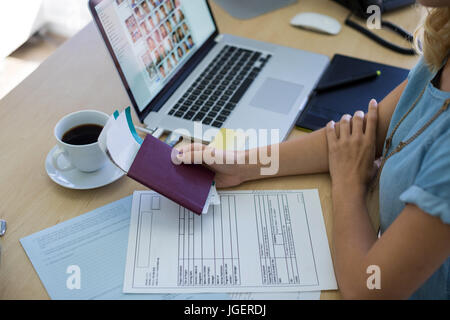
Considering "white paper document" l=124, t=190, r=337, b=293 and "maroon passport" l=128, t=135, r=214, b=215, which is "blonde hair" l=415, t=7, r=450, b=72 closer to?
"white paper document" l=124, t=190, r=337, b=293

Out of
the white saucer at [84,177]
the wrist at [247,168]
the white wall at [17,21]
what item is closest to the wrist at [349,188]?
the wrist at [247,168]

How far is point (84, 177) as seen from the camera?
2.62ft

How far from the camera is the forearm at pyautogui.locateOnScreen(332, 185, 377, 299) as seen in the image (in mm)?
628

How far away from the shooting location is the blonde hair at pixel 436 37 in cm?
74

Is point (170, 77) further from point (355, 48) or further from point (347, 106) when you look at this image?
point (355, 48)

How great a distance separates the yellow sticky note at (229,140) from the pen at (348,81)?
0.85 feet

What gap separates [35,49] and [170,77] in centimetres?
166

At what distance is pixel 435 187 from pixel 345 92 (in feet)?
1.63

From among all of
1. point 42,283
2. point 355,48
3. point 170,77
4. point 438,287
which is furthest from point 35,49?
point 438,287

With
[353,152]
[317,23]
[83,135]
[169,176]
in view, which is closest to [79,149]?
[83,135]

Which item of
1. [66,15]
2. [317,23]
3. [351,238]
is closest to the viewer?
[351,238]

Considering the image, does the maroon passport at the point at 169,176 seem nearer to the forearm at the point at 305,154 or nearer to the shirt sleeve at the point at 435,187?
the forearm at the point at 305,154

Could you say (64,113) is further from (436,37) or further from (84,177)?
(436,37)

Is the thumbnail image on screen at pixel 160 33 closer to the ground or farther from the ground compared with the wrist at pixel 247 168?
farther from the ground
